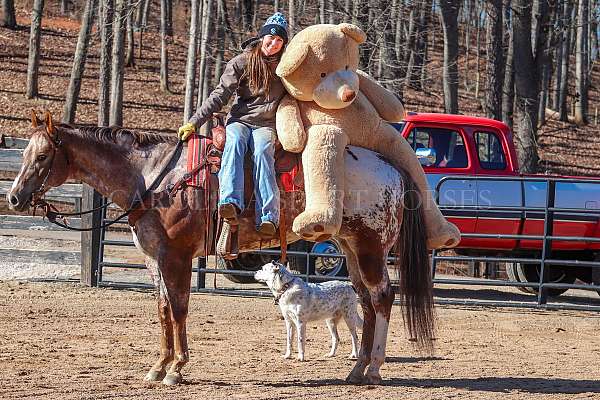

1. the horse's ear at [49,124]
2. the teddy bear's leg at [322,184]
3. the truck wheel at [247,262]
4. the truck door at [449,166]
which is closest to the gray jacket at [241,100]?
the teddy bear's leg at [322,184]

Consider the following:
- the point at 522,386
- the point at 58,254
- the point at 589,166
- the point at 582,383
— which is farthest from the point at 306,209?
the point at 589,166

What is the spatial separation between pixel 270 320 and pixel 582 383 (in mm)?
4081

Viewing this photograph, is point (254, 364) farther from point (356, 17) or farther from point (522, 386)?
point (356, 17)

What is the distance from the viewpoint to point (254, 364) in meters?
7.74

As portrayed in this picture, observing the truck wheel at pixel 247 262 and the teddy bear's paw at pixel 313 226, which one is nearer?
the teddy bear's paw at pixel 313 226

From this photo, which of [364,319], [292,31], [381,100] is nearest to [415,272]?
[364,319]

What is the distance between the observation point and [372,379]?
684 cm

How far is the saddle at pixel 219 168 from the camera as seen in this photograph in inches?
270

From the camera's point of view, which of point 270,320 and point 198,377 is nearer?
point 198,377

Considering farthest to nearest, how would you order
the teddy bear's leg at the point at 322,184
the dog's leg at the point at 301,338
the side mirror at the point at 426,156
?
the side mirror at the point at 426,156 < the dog's leg at the point at 301,338 < the teddy bear's leg at the point at 322,184

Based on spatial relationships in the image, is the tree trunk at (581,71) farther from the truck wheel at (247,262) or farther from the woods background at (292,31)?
the truck wheel at (247,262)

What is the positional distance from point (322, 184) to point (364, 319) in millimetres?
1225

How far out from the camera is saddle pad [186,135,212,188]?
6.91 m

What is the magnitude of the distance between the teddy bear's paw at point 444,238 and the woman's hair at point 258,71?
1756 millimetres
